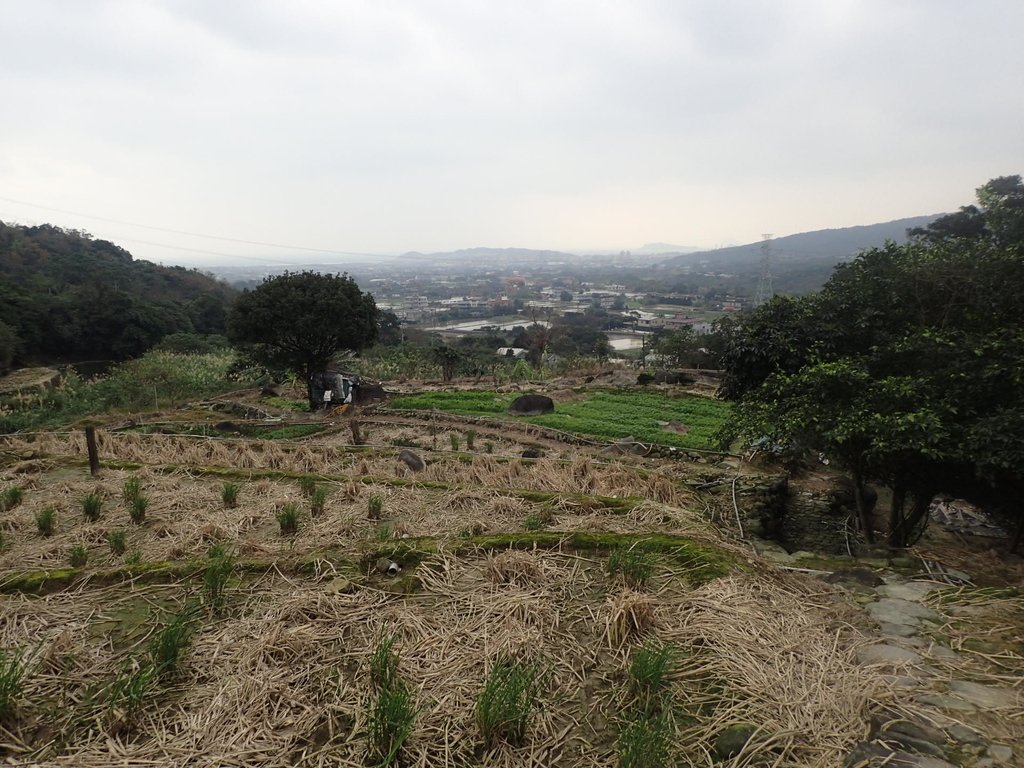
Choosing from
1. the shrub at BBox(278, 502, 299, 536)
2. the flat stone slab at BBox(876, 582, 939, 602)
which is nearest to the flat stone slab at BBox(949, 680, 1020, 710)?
the flat stone slab at BBox(876, 582, 939, 602)

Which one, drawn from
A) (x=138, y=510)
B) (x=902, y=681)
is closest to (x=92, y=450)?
(x=138, y=510)

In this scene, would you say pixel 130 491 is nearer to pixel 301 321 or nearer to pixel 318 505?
pixel 318 505

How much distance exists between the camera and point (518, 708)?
2449 millimetres

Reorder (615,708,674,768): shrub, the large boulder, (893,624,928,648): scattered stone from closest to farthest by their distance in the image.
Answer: (615,708,674,768): shrub, (893,624,928,648): scattered stone, the large boulder

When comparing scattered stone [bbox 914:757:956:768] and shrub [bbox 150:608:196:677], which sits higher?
shrub [bbox 150:608:196:677]

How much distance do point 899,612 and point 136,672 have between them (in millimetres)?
4653

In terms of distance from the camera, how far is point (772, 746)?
2359 millimetres

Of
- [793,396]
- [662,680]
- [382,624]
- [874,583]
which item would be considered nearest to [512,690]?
[662,680]

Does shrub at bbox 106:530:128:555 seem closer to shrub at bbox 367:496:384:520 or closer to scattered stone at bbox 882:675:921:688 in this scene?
shrub at bbox 367:496:384:520

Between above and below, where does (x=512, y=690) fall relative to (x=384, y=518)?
above

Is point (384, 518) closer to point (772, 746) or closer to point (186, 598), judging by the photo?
point (186, 598)

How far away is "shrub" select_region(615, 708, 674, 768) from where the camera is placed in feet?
6.75

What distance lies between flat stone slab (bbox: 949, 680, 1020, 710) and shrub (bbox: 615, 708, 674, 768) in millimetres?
1591

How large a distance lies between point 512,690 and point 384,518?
134 inches
